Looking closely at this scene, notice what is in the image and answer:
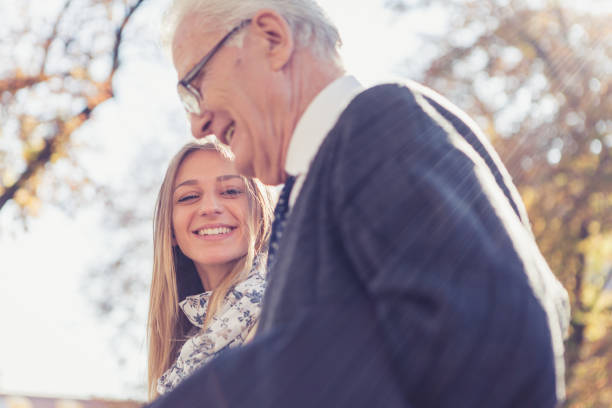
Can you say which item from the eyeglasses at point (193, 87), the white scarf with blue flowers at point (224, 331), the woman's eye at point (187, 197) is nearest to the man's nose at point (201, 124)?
the eyeglasses at point (193, 87)

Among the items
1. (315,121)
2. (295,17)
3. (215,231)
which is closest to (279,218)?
(315,121)

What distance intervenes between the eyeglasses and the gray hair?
2 centimetres

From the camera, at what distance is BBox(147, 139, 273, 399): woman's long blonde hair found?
2.77 meters

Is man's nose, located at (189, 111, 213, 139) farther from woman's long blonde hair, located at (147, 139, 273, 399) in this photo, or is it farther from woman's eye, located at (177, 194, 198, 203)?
woman's eye, located at (177, 194, 198, 203)

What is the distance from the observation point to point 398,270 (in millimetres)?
1082

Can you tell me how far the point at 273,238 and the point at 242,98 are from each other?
35 centimetres

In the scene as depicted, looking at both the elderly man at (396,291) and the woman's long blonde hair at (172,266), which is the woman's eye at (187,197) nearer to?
the woman's long blonde hair at (172,266)

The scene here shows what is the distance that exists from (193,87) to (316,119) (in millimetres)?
431

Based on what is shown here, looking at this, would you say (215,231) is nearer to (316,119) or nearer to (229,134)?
(229,134)

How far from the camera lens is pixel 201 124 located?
1.80m

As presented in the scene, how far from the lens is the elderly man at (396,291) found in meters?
1.04

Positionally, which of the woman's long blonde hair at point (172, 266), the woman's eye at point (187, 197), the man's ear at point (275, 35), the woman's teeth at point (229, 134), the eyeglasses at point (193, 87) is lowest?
the woman's long blonde hair at point (172, 266)

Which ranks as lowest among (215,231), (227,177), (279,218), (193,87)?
(215,231)

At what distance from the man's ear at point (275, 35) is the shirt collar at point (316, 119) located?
0.13 metres
